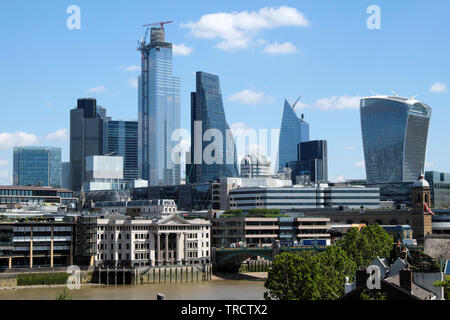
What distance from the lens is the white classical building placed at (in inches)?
6340

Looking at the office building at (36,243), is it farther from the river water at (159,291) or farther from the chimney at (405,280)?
the chimney at (405,280)

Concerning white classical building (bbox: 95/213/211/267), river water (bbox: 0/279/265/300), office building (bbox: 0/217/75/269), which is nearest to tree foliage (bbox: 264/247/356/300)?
river water (bbox: 0/279/265/300)

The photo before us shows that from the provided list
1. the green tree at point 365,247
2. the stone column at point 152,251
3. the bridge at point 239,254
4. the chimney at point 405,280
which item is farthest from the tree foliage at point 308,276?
the stone column at point 152,251

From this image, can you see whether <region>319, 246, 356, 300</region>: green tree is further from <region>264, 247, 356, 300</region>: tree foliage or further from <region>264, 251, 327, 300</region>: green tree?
<region>264, 251, 327, 300</region>: green tree

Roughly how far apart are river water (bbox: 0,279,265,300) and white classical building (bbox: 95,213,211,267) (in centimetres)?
1565

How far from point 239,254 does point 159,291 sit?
4248 centimetres

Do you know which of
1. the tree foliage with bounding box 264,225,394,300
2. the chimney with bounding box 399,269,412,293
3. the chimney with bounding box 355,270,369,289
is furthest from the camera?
the tree foliage with bounding box 264,225,394,300

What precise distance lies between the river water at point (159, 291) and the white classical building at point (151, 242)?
15651mm

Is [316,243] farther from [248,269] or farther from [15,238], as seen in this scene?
[15,238]

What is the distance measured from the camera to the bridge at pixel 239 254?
168 meters

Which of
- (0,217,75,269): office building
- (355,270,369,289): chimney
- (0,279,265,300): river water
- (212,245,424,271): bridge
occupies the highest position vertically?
(355,270,369,289): chimney
